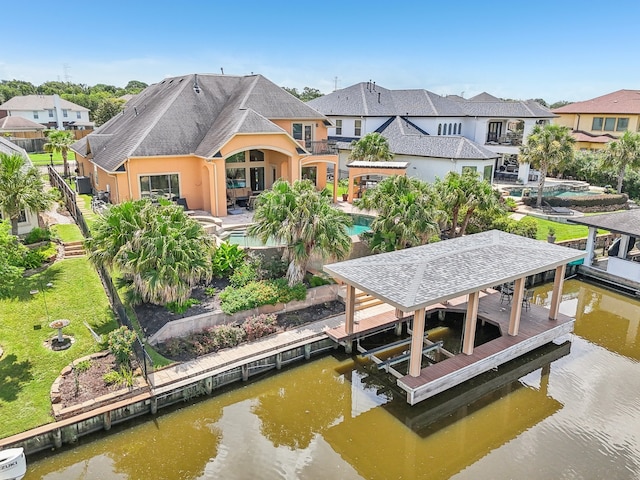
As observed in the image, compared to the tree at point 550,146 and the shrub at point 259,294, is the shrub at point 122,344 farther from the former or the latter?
the tree at point 550,146

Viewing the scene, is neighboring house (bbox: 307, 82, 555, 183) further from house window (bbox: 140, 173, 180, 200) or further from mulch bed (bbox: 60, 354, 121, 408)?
mulch bed (bbox: 60, 354, 121, 408)

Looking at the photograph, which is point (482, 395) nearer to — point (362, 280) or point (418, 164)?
point (362, 280)

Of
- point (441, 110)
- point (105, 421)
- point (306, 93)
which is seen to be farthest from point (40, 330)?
point (306, 93)

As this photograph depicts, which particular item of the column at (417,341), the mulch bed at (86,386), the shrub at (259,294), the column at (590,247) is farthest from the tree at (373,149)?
the mulch bed at (86,386)

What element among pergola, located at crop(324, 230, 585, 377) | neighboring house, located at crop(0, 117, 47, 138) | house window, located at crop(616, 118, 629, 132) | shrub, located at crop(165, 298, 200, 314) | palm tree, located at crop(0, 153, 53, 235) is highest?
house window, located at crop(616, 118, 629, 132)

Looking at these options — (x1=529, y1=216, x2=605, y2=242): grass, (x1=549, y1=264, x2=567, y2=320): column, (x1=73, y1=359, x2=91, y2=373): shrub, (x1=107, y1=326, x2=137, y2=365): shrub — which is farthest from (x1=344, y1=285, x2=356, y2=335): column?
(x1=529, y1=216, x2=605, y2=242): grass

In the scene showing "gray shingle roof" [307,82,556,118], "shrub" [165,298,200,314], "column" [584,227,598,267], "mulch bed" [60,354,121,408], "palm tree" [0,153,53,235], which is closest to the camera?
"mulch bed" [60,354,121,408]

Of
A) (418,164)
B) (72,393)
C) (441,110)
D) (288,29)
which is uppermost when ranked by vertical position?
(288,29)

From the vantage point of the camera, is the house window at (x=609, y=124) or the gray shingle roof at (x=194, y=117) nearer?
the gray shingle roof at (x=194, y=117)
